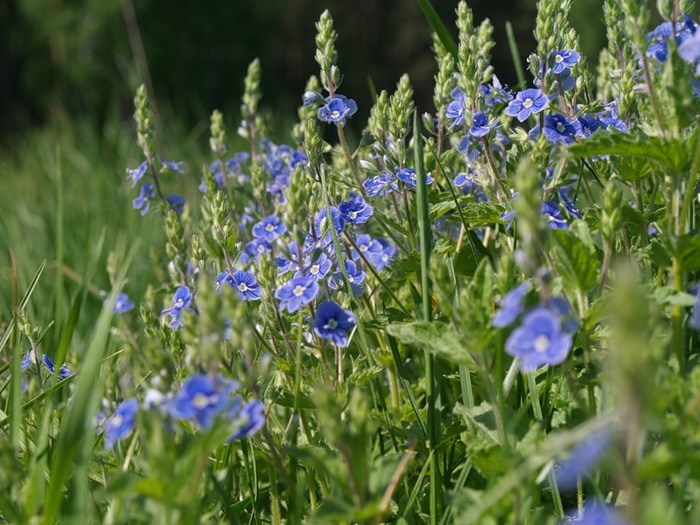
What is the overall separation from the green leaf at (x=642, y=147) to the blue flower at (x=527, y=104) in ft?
1.21

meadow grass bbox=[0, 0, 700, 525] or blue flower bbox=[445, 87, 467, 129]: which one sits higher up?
blue flower bbox=[445, 87, 467, 129]

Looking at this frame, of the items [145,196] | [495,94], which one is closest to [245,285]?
[495,94]

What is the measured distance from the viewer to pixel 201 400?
3.94 feet

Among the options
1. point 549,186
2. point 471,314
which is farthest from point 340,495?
point 549,186

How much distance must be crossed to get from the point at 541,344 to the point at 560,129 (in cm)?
93

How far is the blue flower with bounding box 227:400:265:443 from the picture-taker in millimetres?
1235

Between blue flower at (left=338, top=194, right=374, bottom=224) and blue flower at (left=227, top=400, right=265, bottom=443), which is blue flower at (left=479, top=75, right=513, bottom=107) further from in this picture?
blue flower at (left=227, top=400, right=265, bottom=443)

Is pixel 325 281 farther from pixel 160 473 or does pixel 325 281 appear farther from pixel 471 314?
pixel 160 473

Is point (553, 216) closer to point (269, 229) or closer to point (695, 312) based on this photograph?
point (695, 312)

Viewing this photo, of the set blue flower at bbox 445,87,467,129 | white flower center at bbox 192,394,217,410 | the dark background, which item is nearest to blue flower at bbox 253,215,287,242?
blue flower at bbox 445,87,467,129

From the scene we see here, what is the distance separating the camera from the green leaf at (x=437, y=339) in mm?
1458

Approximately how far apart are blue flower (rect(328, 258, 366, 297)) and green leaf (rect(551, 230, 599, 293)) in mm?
610

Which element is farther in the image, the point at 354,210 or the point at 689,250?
the point at 354,210

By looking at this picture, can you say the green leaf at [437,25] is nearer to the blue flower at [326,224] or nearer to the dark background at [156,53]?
the blue flower at [326,224]
